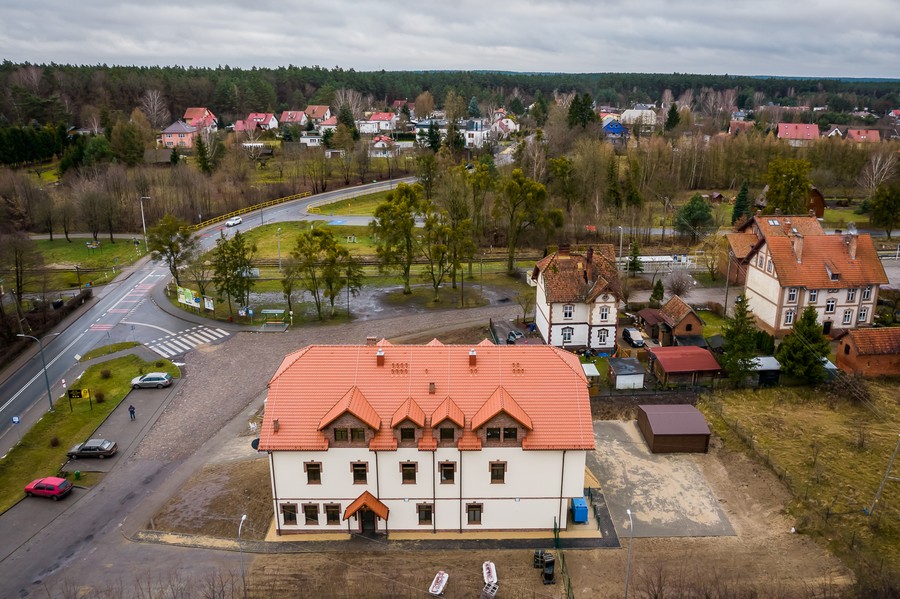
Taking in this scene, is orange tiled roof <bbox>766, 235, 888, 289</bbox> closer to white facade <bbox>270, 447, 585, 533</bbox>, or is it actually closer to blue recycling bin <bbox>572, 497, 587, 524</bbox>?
blue recycling bin <bbox>572, 497, 587, 524</bbox>

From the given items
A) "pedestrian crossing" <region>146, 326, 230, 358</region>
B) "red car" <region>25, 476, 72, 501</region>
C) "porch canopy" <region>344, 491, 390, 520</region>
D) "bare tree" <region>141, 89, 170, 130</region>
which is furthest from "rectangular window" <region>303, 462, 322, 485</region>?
"bare tree" <region>141, 89, 170, 130</region>

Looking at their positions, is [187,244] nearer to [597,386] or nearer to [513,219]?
[513,219]

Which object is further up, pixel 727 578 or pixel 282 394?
pixel 282 394

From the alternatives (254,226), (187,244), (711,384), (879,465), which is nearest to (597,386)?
(711,384)

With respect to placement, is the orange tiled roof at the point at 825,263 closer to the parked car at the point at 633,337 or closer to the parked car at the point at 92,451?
the parked car at the point at 633,337

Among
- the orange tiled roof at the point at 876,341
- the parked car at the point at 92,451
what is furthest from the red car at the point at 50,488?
the orange tiled roof at the point at 876,341
